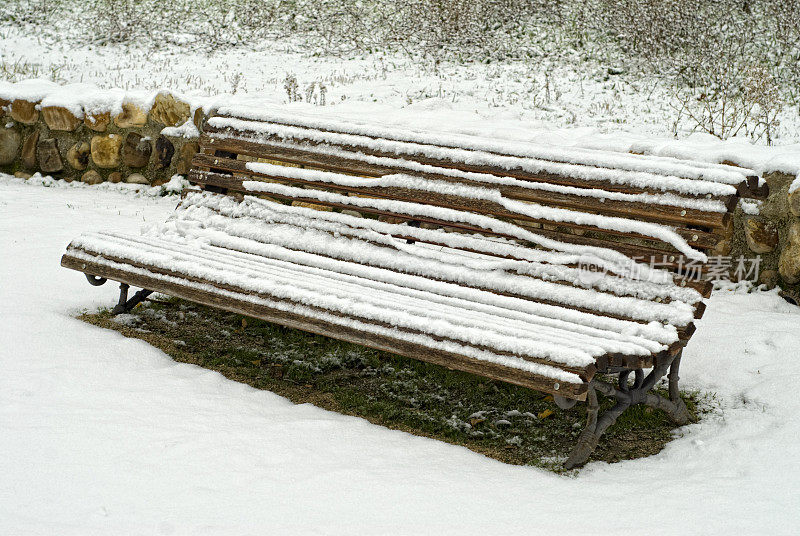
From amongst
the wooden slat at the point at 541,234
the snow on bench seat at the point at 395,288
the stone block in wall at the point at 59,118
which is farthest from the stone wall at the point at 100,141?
the snow on bench seat at the point at 395,288

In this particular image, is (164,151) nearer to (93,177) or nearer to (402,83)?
(93,177)

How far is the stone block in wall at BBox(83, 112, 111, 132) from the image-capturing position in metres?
6.40

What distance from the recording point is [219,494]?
2572 millimetres

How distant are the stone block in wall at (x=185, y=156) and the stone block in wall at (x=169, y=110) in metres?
0.21

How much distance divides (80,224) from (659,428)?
4.24 meters

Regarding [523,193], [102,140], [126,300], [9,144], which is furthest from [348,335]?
[9,144]

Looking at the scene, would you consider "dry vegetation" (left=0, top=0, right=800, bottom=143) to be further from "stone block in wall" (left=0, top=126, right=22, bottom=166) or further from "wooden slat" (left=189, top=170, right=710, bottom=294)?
"stone block in wall" (left=0, top=126, right=22, bottom=166)

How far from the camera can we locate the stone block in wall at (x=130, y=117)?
Answer: 249 inches

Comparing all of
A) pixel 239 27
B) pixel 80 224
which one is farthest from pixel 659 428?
pixel 239 27

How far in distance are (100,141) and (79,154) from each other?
239mm

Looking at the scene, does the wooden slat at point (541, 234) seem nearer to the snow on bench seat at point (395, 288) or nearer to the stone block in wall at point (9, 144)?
the snow on bench seat at point (395, 288)

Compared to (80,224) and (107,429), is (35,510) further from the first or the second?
(80,224)

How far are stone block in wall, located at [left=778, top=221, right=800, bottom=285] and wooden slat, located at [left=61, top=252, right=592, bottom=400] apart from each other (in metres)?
2.56

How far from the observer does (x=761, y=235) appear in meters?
4.65
